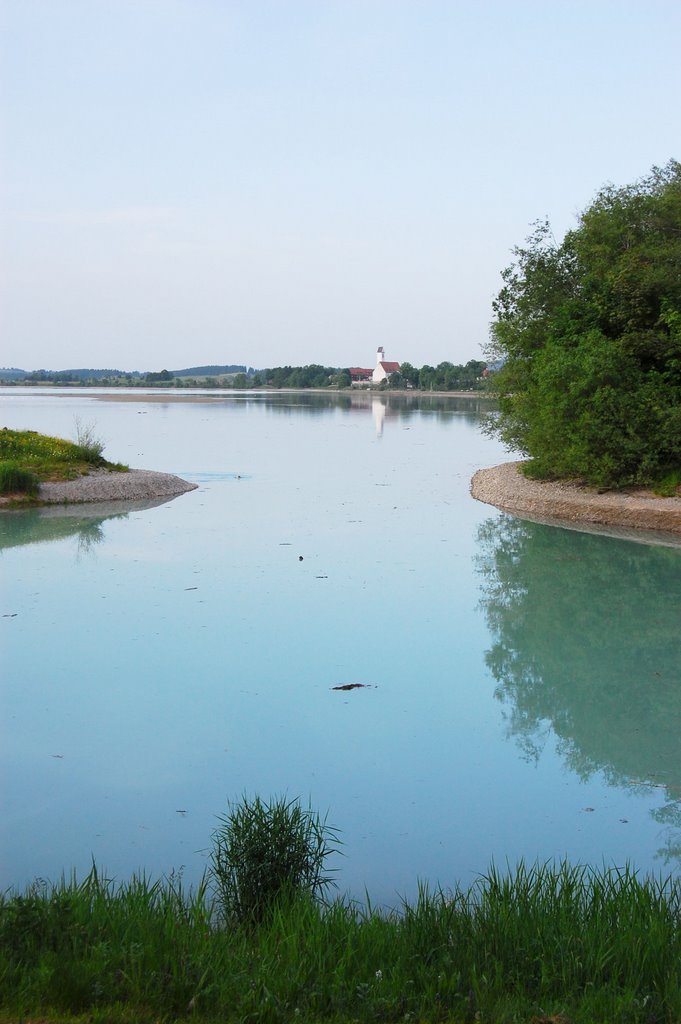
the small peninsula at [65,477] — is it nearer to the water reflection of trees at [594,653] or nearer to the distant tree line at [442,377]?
the water reflection of trees at [594,653]

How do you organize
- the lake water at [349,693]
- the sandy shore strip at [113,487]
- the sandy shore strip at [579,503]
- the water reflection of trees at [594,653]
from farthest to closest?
the sandy shore strip at [113,487]
the sandy shore strip at [579,503]
the water reflection of trees at [594,653]
the lake water at [349,693]

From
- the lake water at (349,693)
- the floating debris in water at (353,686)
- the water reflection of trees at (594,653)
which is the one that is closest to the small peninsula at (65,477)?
the lake water at (349,693)

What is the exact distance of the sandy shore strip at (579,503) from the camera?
14789mm

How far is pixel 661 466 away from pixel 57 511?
1010 cm

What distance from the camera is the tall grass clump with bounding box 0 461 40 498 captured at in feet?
53.3

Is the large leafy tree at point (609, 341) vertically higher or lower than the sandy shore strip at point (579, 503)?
higher

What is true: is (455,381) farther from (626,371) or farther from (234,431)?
(626,371)

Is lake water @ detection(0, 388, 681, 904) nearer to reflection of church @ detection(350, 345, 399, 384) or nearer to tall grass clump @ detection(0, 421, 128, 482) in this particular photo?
tall grass clump @ detection(0, 421, 128, 482)

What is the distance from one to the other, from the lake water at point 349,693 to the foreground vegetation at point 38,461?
1.44 metres

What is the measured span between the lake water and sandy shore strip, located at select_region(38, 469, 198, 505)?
5.82 ft

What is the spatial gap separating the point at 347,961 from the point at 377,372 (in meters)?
119

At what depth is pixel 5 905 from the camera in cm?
338

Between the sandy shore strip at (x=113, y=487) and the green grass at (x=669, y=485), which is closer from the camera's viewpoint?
the green grass at (x=669, y=485)

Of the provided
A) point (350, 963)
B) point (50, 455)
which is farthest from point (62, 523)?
point (350, 963)
